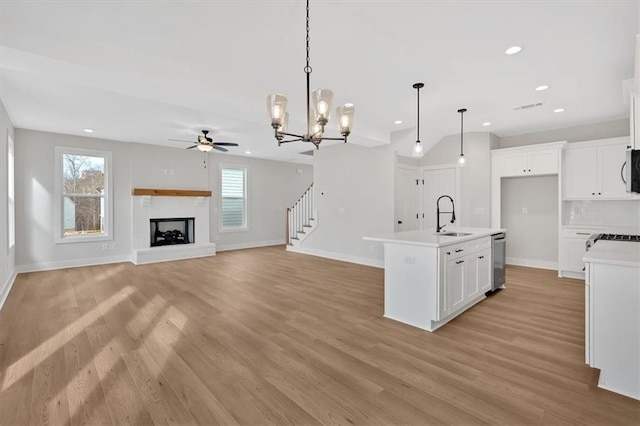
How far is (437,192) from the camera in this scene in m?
6.70

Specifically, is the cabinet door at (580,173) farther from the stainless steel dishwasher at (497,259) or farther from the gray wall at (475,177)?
the stainless steel dishwasher at (497,259)

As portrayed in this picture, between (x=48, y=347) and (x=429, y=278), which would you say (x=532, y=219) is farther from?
(x=48, y=347)

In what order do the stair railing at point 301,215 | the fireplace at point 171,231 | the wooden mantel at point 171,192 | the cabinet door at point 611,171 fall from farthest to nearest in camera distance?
1. the stair railing at point 301,215
2. the fireplace at point 171,231
3. the wooden mantel at point 171,192
4. the cabinet door at point 611,171

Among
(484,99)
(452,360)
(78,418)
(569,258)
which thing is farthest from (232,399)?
(569,258)

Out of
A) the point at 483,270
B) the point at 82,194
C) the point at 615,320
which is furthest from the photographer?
the point at 82,194

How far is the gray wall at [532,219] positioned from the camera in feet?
19.6

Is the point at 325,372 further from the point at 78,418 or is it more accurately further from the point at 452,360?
the point at 78,418

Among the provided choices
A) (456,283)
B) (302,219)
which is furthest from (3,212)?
(456,283)

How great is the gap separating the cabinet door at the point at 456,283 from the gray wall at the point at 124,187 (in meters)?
6.78

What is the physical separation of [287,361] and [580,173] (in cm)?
597

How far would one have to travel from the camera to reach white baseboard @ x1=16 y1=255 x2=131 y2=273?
585 centimetres

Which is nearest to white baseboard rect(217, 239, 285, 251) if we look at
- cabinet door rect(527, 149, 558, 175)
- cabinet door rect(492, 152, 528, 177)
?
cabinet door rect(492, 152, 528, 177)

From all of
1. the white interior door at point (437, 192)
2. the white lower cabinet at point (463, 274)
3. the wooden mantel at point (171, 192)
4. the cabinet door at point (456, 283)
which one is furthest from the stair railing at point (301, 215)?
the cabinet door at point (456, 283)

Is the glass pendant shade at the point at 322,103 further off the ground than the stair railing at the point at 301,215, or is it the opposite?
the glass pendant shade at the point at 322,103
